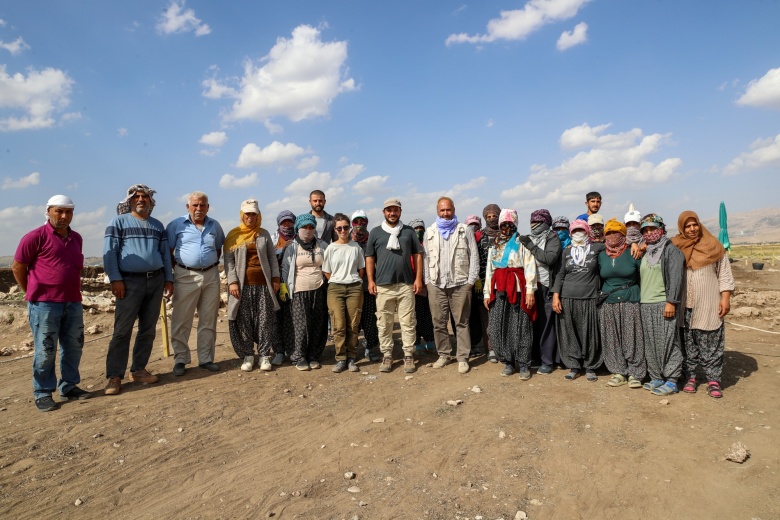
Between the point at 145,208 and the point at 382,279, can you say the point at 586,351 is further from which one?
the point at 145,208

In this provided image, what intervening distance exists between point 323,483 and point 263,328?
2.76 meters

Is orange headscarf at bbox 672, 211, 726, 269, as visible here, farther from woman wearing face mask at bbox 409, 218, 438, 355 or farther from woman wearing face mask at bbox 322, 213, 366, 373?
woman wearing face mask at bbox 322, 213, 366, 373

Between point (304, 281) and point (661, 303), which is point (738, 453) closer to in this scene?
point (661, 303)

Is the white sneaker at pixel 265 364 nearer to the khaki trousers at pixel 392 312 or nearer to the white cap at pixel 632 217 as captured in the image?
the khaki trousers at pixel 392 312

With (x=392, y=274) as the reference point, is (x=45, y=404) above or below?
below

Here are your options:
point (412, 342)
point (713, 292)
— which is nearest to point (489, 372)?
point (412, 342)

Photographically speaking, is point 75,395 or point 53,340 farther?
point 75,395

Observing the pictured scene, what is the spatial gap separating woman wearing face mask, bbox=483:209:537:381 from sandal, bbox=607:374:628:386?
0.82 m

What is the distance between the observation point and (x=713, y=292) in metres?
4.47

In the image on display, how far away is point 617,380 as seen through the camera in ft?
15.7

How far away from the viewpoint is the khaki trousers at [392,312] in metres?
5.54

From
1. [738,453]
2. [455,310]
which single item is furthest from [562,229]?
[738,453]

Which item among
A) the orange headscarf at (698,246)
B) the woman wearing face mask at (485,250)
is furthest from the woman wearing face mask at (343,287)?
the orange headscarf at (698,246)

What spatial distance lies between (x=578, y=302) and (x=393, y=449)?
2650 mm
